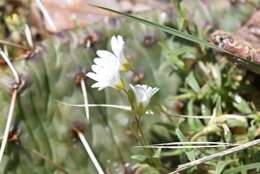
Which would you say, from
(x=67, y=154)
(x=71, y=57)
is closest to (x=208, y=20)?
(x=71, y=57)

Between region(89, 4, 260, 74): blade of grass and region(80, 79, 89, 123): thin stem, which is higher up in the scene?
region(89, 4, 260, 74): blade of grass

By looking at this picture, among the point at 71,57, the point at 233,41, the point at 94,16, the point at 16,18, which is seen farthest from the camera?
the point at 94,16

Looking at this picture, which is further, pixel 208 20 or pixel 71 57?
pixel 208 20

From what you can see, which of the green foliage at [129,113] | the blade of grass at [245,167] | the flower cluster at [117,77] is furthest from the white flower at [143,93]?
the blade of grass at [245,167]

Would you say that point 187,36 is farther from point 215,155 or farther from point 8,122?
point 8,122

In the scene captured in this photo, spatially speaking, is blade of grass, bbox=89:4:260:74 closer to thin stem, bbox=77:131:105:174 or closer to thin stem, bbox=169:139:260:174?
thin stem, bbox=169:139:260:174

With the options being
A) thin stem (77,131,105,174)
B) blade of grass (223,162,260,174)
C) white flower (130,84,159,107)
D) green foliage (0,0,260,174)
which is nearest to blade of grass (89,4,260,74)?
green foliage (0,0,260,174)

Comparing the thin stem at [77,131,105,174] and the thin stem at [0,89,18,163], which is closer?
the thin stem at [0,89,18,163]

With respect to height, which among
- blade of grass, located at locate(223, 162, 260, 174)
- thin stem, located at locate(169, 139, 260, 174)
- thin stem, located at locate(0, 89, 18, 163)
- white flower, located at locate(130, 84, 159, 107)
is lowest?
blade of grass, located at locate(223, 162, 260, 174)

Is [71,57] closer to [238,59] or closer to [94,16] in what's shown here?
[238,59]
